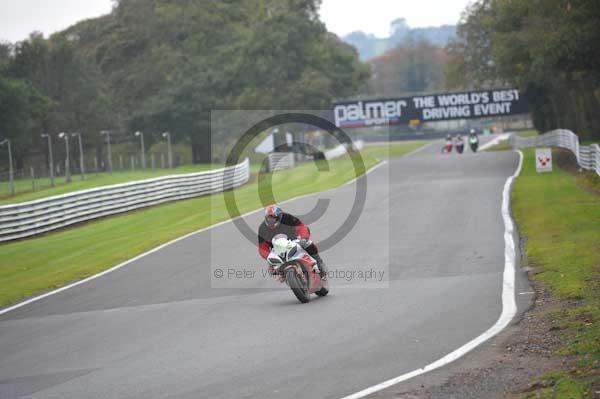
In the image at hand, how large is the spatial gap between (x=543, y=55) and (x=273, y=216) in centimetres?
2875

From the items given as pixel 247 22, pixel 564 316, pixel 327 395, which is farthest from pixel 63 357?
pixel 247 22

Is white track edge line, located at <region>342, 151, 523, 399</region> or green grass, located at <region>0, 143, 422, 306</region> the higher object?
white track edge line, located at <region>342, 151, 523, 399</region>

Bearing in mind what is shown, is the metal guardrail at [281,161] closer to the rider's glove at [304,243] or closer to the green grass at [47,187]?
the green grass at [47,187]

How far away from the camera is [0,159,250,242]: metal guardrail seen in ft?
83.0

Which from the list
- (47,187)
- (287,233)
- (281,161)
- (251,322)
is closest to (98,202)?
(47,187)

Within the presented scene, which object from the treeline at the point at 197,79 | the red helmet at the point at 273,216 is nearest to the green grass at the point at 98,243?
the red helmet at the point at 273,216

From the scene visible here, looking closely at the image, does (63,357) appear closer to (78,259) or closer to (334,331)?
(334,331)

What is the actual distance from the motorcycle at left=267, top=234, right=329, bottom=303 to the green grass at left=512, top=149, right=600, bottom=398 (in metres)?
3.51

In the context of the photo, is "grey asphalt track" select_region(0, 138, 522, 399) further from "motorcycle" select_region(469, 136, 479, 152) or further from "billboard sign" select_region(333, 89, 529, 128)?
"billboard sign" select_region(333, 89, 529, 128)

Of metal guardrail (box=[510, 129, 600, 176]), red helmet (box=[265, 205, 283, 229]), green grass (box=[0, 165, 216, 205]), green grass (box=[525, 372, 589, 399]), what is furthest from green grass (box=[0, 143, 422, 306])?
green grass (box=[525, 372, 589, 399])

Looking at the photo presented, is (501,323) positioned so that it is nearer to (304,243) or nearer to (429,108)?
(304,243)

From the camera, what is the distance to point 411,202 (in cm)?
2648

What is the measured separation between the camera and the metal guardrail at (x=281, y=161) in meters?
54.6

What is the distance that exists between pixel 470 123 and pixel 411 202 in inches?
4312
